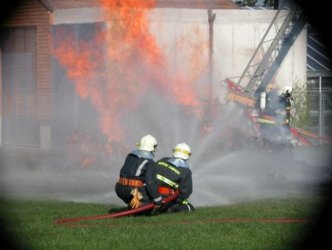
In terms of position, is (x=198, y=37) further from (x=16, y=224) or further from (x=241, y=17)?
(x=16, y=224)

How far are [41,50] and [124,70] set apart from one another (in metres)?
5.74

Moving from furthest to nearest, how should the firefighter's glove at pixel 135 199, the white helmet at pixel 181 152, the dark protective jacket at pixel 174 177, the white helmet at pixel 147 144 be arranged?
the white helmet at pixel 147 144, the white helmet at pixel 181 152, the firefighter's glove at pixel 135 199, the dark protective jacket at pixel 174 177

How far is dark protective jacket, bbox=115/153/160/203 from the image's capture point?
9680 mm

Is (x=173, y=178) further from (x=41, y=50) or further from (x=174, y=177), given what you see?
(x=41, y=50)

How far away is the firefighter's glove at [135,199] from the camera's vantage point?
9.90 meters

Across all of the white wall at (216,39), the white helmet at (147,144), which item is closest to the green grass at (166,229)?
the white helmet at (147,144)

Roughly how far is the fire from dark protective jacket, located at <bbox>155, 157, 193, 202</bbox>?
8879 mm

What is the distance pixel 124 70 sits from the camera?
19719mm

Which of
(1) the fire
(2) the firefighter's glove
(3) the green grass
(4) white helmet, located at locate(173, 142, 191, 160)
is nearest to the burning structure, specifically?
(1) the fire

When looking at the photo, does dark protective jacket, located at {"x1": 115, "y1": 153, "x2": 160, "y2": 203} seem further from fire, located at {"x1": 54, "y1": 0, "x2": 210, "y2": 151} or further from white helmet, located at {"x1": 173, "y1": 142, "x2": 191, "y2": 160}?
fire, located at {"x1": 54, "y1": 0, "x2": 210, "y2": 151}

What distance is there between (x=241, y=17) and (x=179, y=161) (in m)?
13.7

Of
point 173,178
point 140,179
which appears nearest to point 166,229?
point 173,178

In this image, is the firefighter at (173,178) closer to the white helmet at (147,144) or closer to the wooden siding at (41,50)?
the white helmet at (147,144)

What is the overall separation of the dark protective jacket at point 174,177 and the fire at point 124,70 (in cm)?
888
